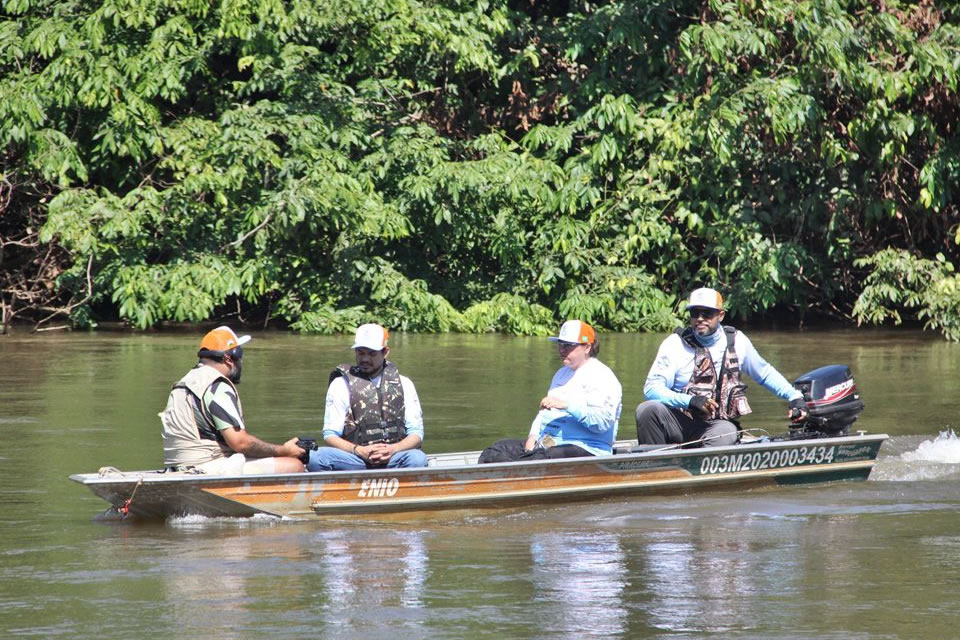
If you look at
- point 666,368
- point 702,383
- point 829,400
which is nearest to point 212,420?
point 666,368

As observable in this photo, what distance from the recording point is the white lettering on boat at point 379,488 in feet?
31.9

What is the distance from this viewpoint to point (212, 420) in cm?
945

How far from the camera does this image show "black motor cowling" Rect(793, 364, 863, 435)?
11.4 metres

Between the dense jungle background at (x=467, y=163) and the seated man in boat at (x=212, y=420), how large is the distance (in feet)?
38.2

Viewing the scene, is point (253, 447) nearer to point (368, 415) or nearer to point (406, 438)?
point (368, 415)

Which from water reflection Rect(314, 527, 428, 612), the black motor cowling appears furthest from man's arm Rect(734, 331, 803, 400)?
water reflection Rect(314, 527, 428, 612)

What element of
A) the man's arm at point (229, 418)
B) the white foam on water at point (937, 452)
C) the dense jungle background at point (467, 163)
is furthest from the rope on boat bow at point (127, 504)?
the dense jungle background at point (467, 163)

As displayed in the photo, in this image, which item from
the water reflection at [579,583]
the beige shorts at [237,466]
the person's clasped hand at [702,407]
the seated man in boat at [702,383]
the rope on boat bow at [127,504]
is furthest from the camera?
the seated man in boat at [702,383]

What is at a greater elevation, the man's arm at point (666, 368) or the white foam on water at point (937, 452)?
the man's arm at point (666, 368)

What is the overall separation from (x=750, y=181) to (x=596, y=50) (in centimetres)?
315

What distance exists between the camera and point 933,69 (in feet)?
68.5

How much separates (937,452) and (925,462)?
0.32m

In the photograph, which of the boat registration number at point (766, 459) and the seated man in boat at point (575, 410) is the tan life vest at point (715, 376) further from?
the seated man in boat at point (575, 410)

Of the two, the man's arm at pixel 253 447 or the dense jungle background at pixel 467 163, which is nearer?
the man's arm at pixel 253 447
